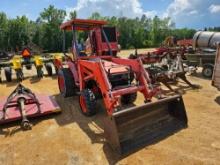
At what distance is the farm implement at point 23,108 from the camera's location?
5.09m

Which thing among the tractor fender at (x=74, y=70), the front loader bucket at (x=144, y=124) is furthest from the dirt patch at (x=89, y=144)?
the tractor fender at (x=74, y=70)

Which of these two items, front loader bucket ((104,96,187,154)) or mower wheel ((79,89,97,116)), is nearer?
front loader bucket ((104,96,187,154))

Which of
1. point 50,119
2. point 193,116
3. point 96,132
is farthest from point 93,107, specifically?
point 193,116

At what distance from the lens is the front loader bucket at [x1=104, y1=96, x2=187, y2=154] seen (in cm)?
387

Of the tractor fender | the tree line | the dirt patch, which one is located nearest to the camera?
the dirt patch

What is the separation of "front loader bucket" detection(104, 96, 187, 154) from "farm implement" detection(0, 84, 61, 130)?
1.99m

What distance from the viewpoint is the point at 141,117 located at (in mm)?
4293

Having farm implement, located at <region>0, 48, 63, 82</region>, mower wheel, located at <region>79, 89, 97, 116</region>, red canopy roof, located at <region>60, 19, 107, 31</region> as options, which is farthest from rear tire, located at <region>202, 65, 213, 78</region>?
mower wheel, located at <region>79, 89, 97, 116</region>

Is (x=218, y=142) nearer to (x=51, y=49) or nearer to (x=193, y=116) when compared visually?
(x=193, y=116)

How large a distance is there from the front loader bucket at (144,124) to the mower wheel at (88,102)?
118 centimetres

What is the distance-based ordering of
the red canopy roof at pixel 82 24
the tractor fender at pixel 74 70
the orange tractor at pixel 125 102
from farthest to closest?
the tractor fender at pixel 74 70 < the red canopy roof at pixel 82 24 < the orange tractor at pixel 125 102

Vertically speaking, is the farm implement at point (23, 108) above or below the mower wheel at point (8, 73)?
below

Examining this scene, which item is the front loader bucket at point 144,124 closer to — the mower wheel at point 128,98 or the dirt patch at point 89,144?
the dirt patch at point 89,144

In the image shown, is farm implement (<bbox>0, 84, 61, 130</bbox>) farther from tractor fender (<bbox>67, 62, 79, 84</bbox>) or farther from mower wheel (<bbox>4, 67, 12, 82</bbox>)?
mower wheel (<bbox>4, 67, 12, 82</bbox>)
